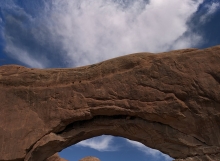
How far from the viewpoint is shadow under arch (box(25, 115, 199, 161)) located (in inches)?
391

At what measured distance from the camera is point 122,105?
10320mm

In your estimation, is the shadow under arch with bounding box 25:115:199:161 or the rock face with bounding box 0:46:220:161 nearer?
the rock face with bounding box 0:46:220:161

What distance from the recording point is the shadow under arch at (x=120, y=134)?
994 centimetres

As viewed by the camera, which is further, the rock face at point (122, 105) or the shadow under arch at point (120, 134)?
the shadow under arch at point (120, 134)

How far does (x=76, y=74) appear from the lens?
37.9ft

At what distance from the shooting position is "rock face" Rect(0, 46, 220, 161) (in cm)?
958

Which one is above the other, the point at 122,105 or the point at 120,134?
the point at 122,105

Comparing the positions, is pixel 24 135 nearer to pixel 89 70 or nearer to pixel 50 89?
pixel 50 89

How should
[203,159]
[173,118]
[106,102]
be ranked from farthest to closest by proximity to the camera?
[106,102], [173,118], [203,159]

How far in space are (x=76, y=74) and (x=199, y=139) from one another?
548 centimetres

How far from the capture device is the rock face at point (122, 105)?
958 centimetres

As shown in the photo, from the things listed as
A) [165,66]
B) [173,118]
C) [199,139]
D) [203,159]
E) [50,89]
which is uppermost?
[50,89]

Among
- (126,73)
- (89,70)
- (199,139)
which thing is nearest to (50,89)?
(89,70)

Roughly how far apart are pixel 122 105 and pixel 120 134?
1479 millimetres
